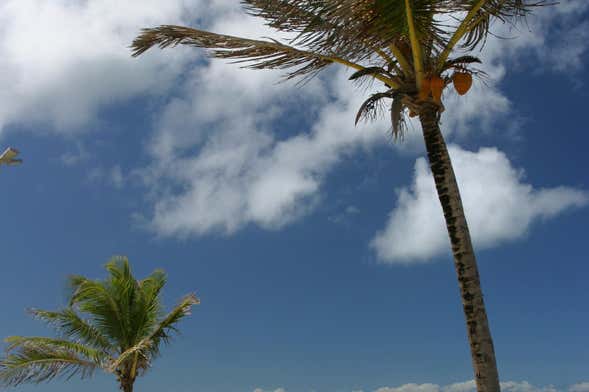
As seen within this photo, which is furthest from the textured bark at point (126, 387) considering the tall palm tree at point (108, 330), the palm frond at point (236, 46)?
the palm frond at point (236, 46)

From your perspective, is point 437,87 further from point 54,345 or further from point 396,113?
point 54,345

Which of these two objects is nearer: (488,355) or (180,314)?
(488,355)

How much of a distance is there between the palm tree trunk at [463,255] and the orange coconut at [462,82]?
0.48 meters

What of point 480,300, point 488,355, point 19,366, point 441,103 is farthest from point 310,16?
point 19,366

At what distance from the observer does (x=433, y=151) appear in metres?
9.02

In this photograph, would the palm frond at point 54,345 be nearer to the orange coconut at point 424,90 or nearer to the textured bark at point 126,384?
the textured bark at point 126,384

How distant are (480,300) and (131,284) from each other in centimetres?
1217

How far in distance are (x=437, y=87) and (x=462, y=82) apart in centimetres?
50

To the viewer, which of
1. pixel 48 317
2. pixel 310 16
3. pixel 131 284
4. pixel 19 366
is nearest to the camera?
pixel 310 16

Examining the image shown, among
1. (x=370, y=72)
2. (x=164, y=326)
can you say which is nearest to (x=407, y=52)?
(x=370, y=72)

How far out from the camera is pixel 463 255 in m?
8.39

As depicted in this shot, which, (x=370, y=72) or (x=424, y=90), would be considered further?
(x=370, y=72)

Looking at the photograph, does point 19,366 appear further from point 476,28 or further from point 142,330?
point 476,28

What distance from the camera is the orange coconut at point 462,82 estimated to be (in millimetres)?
9336
